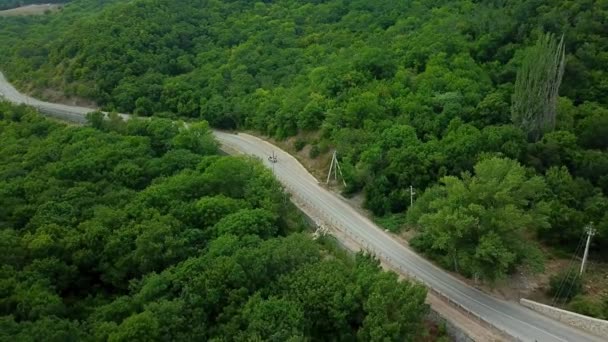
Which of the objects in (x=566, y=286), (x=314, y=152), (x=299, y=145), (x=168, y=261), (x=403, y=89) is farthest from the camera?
(x=299, y=145)

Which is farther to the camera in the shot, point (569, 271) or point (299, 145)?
point (299, 145)

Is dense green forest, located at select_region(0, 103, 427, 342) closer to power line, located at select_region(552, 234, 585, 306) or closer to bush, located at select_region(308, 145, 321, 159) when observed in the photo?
bush, located at select_region(308, 145, 321, 159)

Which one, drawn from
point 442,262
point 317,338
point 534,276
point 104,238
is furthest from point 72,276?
point 534,276

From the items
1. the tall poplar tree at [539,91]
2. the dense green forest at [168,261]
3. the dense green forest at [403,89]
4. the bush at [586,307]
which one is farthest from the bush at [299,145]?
the bush at [586,307]

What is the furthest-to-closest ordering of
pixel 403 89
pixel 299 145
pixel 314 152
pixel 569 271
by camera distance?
pixel 299 145
pixel 403 89
pixel 314 152
pixel 569 271

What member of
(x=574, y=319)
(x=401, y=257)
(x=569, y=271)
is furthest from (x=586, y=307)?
(x=401, y=257)

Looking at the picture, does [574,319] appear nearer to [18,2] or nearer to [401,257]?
[401,257]
